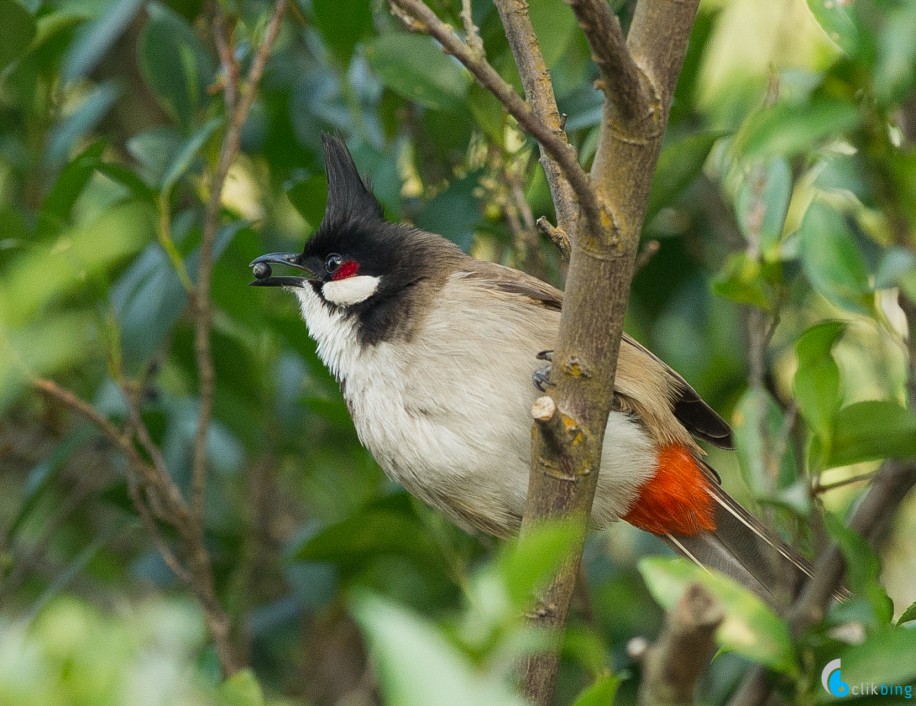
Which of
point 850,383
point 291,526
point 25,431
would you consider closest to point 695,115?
point 850,383

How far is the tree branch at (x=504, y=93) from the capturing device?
1415 mm

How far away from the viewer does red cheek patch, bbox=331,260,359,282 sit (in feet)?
8.50

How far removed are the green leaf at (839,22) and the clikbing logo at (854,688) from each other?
918 mm

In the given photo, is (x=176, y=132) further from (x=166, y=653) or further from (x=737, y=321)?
(x=166, y=653)

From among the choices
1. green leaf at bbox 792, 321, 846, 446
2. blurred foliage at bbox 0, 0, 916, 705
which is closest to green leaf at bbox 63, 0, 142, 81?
blurred foliage at bbox 0, 0, 916, 705

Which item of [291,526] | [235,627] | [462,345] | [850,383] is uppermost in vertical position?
[462,345]

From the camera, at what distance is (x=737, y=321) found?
2.98 meters

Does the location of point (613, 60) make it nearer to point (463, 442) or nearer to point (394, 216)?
point (463, 442)

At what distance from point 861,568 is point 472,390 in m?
0.86

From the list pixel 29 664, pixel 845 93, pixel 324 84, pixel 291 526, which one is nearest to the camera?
pixel 29 664

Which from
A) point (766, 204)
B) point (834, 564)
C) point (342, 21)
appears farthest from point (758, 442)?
point (342, 21)

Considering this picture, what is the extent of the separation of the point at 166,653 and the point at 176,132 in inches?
77.8

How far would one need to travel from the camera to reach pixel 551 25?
2.31 m

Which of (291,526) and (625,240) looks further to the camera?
(291,526)
